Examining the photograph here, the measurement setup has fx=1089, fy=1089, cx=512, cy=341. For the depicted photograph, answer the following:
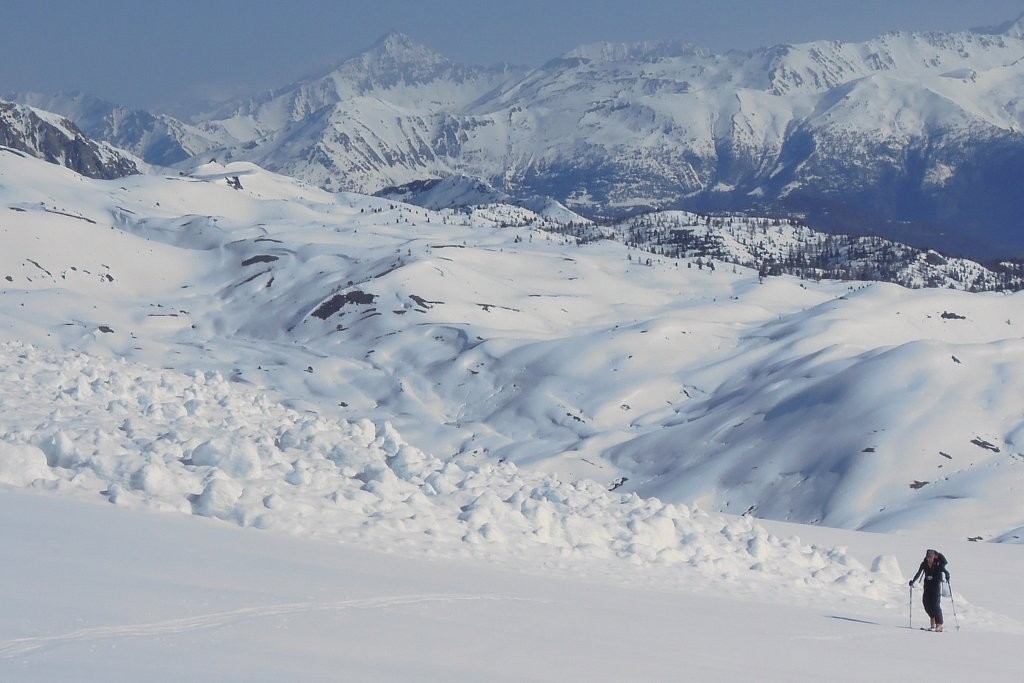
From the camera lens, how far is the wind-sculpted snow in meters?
19.1

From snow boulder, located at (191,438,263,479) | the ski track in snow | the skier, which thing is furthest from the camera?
snow boulder, located at (191,438,263,479)

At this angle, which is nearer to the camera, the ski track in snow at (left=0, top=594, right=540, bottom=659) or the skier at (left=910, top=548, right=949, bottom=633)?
the ski track in snow at (left=0, top=594, right=540, bottom=659)

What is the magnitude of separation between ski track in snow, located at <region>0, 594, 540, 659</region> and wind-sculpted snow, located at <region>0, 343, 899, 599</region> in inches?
183

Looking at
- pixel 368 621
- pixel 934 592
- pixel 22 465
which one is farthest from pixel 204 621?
pixel 934 592

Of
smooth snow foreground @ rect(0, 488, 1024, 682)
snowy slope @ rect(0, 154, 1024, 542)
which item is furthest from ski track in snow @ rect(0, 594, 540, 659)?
snowy slope @ rect(0, 154, 1024, 542)

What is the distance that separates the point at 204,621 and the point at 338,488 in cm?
984

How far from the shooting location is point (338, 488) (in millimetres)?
21188

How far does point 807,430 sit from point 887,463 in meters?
9.80

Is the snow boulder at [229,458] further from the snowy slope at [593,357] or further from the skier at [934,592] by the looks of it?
the skier at [934,592]

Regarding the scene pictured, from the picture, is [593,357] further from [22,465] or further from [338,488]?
[22,465]

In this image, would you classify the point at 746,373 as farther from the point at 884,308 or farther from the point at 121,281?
the point at 121,281

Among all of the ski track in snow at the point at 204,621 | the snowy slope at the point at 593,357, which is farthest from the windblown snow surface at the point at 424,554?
the snowy slope at the point at 593,357

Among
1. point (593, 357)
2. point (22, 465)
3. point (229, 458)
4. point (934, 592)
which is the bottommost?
point (934, 592)

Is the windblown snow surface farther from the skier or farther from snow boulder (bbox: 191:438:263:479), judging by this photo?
the skier
